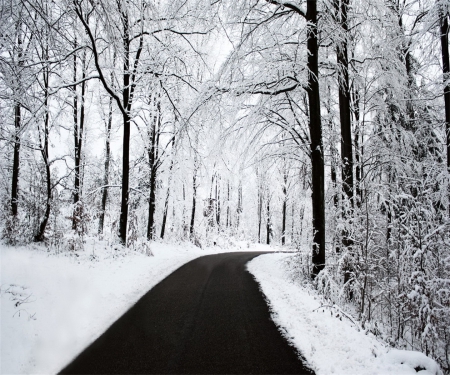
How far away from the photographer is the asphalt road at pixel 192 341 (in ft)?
10.3

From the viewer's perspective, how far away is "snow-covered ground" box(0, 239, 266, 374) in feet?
10.9

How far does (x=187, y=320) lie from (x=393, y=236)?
169 inches

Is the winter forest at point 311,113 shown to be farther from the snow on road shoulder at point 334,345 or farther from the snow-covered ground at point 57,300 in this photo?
the snow-covered ground at point 57,300

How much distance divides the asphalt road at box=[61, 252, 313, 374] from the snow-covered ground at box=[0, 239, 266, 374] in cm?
31

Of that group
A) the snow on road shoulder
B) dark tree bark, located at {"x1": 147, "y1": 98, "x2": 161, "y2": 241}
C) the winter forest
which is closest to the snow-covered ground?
the winter forest

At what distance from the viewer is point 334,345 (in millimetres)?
3637

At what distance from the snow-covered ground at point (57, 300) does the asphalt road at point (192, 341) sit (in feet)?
1.02

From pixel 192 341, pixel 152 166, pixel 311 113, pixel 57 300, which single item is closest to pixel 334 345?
pixel 192 341

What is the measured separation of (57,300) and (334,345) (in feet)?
15.2

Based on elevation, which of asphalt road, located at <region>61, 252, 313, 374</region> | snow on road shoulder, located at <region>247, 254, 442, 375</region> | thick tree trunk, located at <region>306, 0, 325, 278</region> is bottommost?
asphalt road, located at <region>61, 252, 313, 374</region>

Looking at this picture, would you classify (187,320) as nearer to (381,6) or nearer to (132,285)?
(132,285)

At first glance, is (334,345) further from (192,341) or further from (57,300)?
(57,300)

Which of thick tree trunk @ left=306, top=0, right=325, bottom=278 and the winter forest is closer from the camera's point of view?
the winter forest

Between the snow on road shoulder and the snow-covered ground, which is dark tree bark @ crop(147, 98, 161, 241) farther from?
the snow on road shoulder
